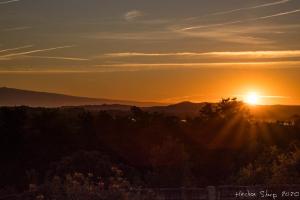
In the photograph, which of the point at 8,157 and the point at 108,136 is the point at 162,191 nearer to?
the point at 8,157

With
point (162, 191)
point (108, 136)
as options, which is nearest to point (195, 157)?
point (108, 136)

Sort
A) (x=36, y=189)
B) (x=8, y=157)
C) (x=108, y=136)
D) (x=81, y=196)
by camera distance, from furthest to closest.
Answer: (x=108, y=136) < (x=8, y=157) < (x=36, y=189) < (x=81, y=196)

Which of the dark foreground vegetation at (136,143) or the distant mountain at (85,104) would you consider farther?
the distant mountain at (85,104)

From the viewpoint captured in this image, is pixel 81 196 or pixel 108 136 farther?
pixel 108 136

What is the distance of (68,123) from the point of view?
60719mm

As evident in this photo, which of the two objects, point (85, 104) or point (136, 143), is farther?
point (85, 104)

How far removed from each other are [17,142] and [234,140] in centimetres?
2051

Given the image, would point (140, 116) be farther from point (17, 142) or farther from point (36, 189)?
point (36, 189)

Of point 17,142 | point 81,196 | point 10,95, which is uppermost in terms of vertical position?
point 10,95

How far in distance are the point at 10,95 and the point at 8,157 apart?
111977 millimetres

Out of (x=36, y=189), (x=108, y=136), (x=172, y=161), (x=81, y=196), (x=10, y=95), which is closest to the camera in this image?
(x=81, y=196)

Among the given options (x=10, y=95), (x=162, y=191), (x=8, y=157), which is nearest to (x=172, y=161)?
(x=8, y=157)

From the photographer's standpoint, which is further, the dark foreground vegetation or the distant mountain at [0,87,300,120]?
the distant mountain at [0,87,300,120]

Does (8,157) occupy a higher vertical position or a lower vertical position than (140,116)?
lower
